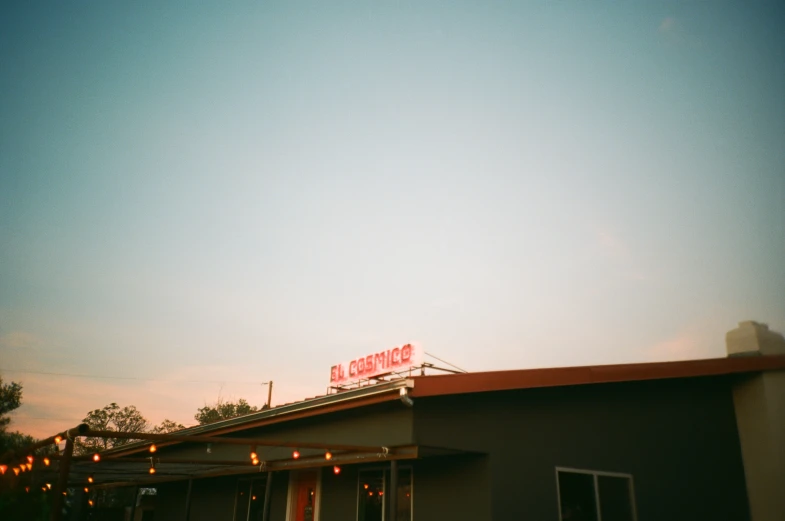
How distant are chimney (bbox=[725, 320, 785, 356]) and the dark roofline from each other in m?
0.91

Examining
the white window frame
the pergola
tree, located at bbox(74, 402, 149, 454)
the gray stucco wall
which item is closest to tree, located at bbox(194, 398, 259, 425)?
tree, located at bbox(74, 402, 149, 454)

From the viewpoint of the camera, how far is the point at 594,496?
370 inches

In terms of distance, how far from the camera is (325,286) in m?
32.7

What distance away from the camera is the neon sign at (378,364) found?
16.0 meters

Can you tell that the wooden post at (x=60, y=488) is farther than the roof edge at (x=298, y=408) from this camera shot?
No

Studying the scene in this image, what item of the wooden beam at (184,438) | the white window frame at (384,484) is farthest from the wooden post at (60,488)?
the white window frame at (384,484)

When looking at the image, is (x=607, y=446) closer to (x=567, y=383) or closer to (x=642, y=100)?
(x=567, y=383)

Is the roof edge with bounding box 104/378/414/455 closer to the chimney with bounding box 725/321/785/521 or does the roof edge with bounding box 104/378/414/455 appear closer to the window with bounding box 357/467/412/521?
the window with bounding box 357/467/412/521

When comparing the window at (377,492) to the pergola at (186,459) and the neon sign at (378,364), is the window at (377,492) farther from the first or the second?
the neon sign at (378,364)

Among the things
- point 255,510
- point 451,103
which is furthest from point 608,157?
point 255,510

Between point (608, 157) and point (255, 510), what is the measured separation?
60.2 feet

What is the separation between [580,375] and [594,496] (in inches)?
90.4

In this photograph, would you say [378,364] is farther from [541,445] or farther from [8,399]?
[8,399]

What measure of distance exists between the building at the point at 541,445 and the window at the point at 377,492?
1.1 inches
